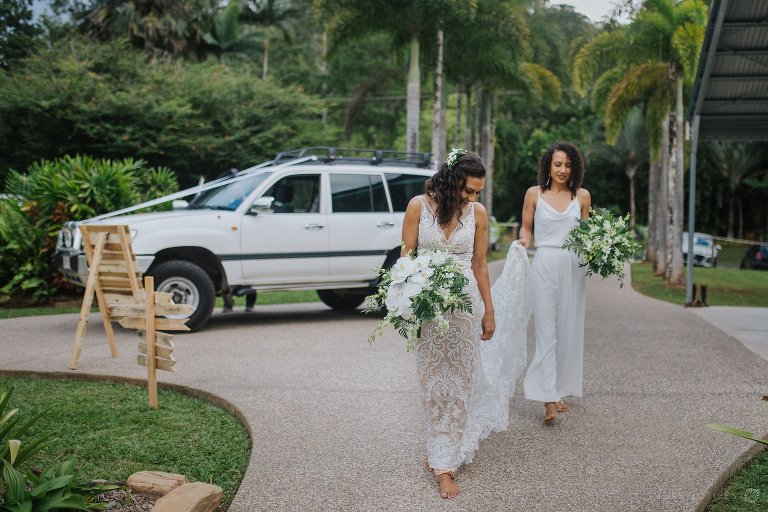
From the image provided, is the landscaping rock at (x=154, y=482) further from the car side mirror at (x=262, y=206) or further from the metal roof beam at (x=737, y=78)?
the metal roof beam at (x=737, y=78)

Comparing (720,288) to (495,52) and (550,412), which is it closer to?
(495,52)

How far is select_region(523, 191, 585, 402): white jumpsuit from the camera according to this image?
6.39m

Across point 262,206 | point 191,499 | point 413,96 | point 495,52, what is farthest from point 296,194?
point 495,52

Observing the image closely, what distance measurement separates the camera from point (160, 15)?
36938mm

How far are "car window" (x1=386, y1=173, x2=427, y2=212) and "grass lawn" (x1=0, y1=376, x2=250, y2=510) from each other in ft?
18.7

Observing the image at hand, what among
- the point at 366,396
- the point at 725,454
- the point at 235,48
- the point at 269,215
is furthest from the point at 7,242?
the point at 235,48

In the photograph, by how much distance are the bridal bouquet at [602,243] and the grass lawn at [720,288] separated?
10.5 metres

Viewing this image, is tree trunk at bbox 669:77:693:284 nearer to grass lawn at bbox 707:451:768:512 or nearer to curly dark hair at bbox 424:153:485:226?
grass lawn at bbox 707:451:768:512

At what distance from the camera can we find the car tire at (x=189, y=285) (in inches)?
412

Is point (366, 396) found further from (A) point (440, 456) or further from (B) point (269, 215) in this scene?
(B) point (269, 215)

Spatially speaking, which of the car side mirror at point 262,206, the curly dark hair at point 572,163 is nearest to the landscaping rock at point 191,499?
the curly dark hair at point 572,163

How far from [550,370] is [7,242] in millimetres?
10956

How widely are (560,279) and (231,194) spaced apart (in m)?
6.12

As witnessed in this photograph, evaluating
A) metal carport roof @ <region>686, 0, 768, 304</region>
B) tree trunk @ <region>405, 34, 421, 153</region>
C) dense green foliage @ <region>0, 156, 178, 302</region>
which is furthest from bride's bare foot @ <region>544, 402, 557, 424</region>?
tree trunk @ <region>405, 34, 421, 153</region>
